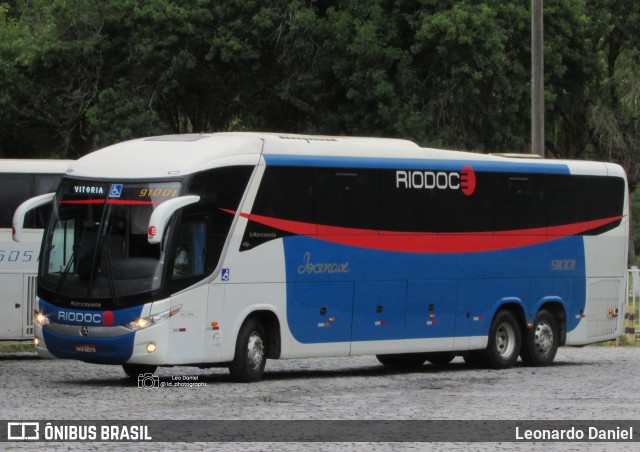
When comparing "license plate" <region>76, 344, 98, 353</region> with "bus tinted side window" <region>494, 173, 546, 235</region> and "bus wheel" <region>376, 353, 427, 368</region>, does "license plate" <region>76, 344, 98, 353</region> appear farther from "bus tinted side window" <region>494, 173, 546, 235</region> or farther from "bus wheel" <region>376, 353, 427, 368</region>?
"bus tinted side window" <region>494, 173, 546, 235</region>

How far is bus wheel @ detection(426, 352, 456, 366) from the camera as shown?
2423 cm

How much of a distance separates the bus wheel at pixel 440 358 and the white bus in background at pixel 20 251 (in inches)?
269

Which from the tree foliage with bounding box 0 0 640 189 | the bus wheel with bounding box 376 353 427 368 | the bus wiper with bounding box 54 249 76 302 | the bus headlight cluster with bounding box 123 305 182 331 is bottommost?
the bus wheel with bounding box 376 353 427 368

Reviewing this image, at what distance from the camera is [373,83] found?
37375 mm

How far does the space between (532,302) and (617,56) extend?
2168cm

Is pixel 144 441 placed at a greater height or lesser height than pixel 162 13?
lesser

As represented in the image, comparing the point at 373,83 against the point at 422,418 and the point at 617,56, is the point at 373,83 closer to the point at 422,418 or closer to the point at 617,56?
the point at 617,56

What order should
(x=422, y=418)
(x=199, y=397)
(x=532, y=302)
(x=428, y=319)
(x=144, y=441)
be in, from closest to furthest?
(x=144, y=441) → (x=422, y=418) → (x=199, y=397) → (x=428, y=319) → (x=532, y=302)

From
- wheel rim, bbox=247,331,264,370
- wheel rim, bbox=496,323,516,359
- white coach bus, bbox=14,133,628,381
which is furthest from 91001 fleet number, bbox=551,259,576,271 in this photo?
wheel rim, bbox=247,331,264,370

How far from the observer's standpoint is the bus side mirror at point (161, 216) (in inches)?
696

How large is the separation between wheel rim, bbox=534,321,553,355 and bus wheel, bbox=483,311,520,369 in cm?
52

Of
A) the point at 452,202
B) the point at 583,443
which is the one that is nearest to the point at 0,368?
the point at 452,202

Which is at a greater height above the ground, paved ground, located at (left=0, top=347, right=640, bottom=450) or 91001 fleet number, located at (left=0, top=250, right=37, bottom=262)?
91001 fleet number, located at (left=0, top=250, right=37, bottom=262)

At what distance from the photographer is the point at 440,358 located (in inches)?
968
